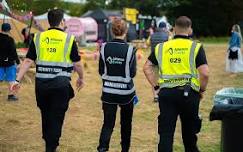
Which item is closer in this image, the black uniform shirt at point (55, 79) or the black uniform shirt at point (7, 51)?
the black uniform shirt at point (55, 79)

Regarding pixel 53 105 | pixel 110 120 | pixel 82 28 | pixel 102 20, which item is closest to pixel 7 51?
pixel 53 105

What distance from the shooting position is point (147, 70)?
607cm

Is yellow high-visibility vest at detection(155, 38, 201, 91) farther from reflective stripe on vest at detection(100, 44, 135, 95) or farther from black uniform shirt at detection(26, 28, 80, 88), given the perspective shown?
black uniform shirt at detection(26, 28, 80, 88)

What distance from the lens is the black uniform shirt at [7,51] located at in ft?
37.1

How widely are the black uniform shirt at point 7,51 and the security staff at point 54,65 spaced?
194 inches

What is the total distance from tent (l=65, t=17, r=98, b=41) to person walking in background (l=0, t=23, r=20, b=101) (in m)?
19.3

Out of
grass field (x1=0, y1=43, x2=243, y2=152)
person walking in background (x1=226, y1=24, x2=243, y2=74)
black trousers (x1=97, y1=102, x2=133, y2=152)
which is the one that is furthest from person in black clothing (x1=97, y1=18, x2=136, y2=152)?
person walking in background (x1=226, y1=24, x2=243, y2=74)

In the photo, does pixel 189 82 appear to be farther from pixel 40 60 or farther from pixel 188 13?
pixel 188 13

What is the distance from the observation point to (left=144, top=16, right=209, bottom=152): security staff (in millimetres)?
5746

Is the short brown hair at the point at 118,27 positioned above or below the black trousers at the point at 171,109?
above

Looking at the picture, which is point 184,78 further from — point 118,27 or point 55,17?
point 55,17

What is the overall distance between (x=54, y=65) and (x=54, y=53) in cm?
15

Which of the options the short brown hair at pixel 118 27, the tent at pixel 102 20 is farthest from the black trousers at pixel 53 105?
the tent at pixel 102 20

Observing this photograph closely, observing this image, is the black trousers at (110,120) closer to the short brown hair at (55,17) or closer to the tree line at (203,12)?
the short brown hair at (55,17)
